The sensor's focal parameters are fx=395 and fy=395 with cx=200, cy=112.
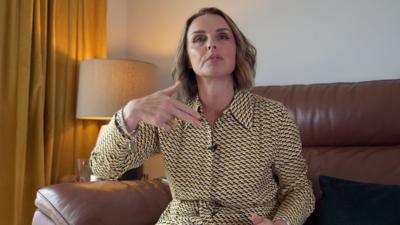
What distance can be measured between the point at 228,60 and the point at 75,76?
1221mm

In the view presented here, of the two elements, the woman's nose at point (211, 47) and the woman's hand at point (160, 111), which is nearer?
the woman's hand at point (160, 111)

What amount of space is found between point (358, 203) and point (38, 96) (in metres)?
1.44

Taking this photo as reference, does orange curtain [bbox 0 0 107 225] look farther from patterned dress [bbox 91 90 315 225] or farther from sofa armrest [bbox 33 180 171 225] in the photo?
patterned dress [bbox 91 90 315 225]

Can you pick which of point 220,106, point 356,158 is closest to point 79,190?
point 220,106

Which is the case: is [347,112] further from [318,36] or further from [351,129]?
[318,36]

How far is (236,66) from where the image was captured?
1243 mm

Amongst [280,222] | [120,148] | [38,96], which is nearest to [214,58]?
[120,148]

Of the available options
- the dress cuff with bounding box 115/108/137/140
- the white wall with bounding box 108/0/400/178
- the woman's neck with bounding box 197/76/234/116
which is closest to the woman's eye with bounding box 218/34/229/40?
the woman's neck with bounding box 197/76/234/116

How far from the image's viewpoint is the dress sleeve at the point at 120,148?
1.04m

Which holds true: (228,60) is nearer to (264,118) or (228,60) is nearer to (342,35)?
(264,118)

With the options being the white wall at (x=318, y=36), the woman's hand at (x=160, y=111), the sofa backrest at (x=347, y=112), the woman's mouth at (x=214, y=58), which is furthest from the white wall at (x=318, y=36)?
the woman's hand at (x=160, y=111)

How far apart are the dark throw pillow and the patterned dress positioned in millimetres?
98

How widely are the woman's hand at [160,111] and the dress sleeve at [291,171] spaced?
331 mm

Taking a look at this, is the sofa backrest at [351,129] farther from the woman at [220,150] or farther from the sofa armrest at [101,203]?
the sofa armrest at [101,203]
